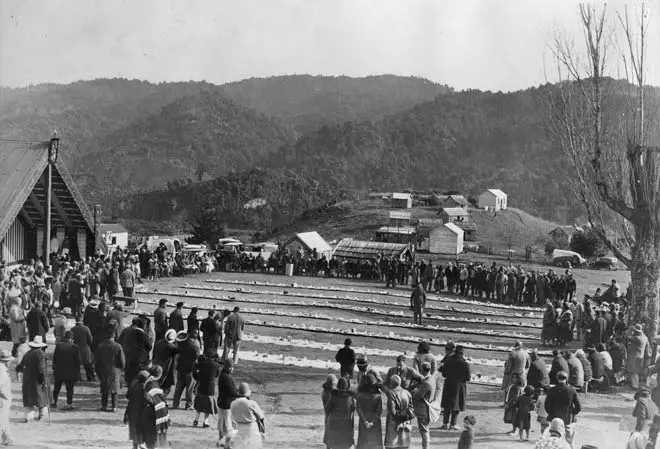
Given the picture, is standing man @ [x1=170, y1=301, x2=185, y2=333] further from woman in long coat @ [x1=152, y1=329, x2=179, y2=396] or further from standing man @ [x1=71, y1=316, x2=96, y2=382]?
woman in long coat @ [x1=152, y1=329, x2=179, y2=396]

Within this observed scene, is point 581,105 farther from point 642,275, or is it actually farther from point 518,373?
point 518,373

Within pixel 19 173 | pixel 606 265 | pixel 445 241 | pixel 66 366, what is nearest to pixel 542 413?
pixel 66 366

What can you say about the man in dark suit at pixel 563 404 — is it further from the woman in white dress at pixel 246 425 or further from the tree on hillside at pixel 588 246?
the tree on hillside at pixel 588 246

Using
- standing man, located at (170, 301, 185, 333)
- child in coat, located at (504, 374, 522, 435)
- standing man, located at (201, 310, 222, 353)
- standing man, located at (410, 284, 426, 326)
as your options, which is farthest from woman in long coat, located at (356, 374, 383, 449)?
standing man, located at (410, 284, 426, 326)

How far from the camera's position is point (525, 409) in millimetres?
13695

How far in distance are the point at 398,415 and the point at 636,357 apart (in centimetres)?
884

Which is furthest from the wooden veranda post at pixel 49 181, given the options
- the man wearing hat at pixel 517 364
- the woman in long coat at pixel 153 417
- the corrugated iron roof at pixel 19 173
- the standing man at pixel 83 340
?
the man wearing hat at pixel 517 364

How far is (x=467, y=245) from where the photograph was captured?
7619 cm

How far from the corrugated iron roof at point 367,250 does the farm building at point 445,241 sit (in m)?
26.4

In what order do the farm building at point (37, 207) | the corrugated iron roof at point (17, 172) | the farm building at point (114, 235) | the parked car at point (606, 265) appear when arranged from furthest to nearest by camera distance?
the farm building at point (114, 235) < the parked car at point (606, 265) < the farm building at point (37, 207) < the corrugated iron roof at point (17, 172)

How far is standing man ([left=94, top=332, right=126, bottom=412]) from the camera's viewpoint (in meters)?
14.1

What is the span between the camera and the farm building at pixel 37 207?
2747cm

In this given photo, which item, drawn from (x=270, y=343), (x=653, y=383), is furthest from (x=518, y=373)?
(x=270, y=343)

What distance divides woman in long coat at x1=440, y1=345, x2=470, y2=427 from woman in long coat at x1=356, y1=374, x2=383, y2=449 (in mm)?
2419
